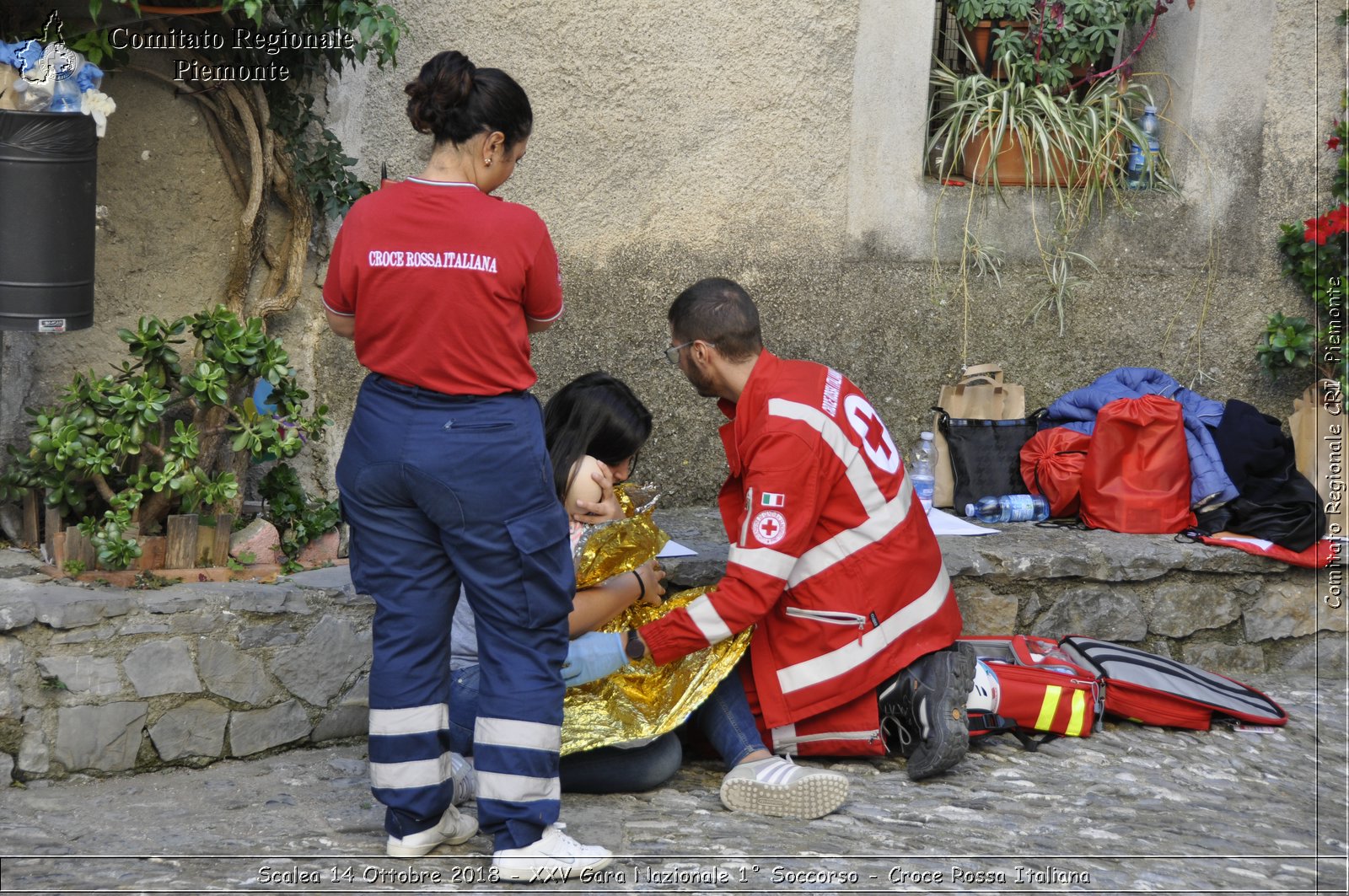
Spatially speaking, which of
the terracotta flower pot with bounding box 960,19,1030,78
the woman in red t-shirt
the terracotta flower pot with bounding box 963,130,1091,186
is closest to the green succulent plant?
the woman in red t-shirt

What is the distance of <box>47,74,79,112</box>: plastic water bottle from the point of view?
10.6 feet

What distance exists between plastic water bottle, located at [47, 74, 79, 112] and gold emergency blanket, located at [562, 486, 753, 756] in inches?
66.9

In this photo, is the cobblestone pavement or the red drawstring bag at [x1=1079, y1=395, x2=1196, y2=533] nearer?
the cobblestone pavement

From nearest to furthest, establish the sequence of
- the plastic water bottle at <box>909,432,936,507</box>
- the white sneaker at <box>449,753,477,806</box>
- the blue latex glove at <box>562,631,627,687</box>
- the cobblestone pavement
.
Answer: the cobblestone pavement → the white sneaker at <box>449,753,477,806</box> → the blue latex glove at <box>562,631,627,687</box> → the plastic water bottle at <box>909,432,936,507</box>

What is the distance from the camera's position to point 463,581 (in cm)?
267

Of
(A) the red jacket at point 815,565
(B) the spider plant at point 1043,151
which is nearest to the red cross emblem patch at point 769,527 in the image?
(A) the red jacket at point 815,565

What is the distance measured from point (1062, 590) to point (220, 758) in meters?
2.81

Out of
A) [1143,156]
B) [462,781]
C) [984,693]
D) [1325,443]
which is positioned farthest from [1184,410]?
[462,781]

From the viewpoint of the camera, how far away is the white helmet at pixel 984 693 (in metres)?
3.61

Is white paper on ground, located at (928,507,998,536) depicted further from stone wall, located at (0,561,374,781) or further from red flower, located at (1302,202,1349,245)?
Answer: stone wall, located at (0,561,374,781)

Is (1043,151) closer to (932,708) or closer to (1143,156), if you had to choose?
(1143,156)

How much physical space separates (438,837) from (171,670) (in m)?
1.04

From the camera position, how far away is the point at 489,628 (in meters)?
2.65

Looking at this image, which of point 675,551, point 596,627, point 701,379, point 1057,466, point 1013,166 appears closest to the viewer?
point 596,627
